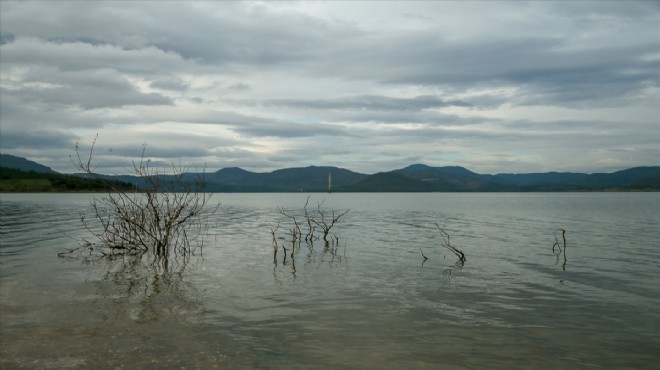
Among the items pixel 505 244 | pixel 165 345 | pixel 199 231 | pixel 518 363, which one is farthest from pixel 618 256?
pixel 199 231

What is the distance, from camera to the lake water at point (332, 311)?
Answer: 10.8 metres

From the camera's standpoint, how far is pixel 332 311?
14938mm

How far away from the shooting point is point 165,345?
37.2 feet

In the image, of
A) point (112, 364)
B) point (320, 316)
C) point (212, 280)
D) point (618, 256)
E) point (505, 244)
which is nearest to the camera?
point (112, 364)

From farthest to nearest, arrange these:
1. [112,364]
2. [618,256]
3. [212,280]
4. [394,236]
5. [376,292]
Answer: [394,236] → [618,256] → [212,280] → [376,292] → [112,364]

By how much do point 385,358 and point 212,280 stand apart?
1111cm

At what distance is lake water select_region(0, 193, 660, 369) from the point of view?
35.5 ft

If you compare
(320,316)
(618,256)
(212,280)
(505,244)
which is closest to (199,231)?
(212,280)

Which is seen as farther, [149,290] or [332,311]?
[149,290]

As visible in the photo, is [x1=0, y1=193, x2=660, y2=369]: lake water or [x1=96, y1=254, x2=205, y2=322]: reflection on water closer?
[x1=0, y1=193, x2=660, y2=369]: lake water

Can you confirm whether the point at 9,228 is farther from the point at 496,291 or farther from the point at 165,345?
the point at 496,291

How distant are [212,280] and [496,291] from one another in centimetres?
1166

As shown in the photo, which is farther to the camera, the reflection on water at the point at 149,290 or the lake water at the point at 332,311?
the reflection on water at the point at 149,290

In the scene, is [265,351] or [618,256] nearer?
[265,351]
